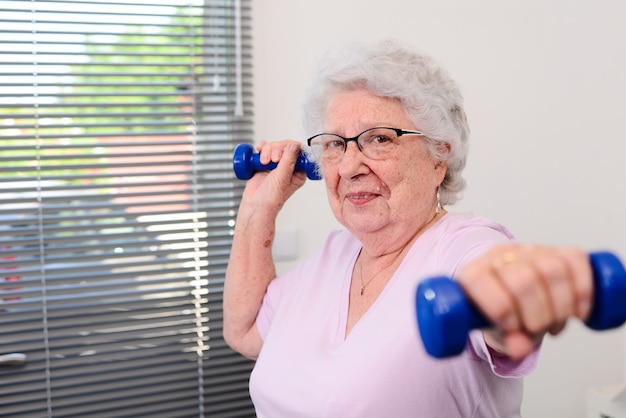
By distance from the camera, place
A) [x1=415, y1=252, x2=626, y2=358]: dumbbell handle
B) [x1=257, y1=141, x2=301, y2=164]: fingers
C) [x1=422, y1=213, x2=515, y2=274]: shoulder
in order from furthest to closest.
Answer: [x1=257, y1=141, x2=301, y2=164]: fingers < [x1=422, y1=213, x2=515, y2=274]: shoulder < [x1=415, y1=252, x2=626, y2=358]: dumbbell handle

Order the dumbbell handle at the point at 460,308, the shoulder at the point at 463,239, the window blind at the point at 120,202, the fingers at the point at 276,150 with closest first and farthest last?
the dumbbell handle at the point at 460,308 → the shoulder at the point at 463,239 → the fingers at the point at 276,150 → the window blind at the point at 120,202

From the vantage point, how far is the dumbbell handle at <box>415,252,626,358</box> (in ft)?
2.02

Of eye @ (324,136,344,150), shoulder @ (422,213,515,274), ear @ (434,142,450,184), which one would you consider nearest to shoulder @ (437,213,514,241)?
shoulder @ (422,213,515,274)

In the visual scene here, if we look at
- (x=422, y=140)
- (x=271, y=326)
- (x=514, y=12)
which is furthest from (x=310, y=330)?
(x=514, y=12)

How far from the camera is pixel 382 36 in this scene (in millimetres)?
2350

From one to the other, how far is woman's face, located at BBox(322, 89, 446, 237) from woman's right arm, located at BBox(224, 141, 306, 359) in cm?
39

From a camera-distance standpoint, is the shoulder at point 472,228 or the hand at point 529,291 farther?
the shoulder at point 472,228

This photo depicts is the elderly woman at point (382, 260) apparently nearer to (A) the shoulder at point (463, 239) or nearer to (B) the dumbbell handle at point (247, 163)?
(A) the shoulder at point (463, 239)

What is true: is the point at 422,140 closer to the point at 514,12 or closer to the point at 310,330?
the point at 310,330

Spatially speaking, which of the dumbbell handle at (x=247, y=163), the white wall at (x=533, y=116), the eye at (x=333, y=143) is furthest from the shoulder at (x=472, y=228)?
the white wall at (x=533, y=116)

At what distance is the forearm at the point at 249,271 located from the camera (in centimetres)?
191

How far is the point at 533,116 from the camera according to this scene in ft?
8.34

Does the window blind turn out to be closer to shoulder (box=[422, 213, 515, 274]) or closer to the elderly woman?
the elderly woman

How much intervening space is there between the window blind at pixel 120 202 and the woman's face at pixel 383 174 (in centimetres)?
79
